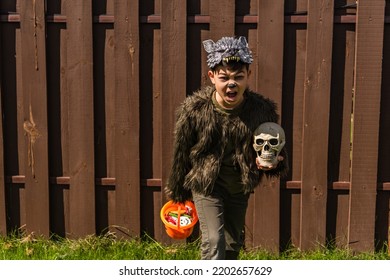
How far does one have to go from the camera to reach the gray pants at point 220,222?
3.31 meters

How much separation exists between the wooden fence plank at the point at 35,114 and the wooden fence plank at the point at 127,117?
0.58 m

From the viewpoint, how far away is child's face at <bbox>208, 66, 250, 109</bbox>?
3209 mm

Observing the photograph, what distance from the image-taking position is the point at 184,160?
3457mm

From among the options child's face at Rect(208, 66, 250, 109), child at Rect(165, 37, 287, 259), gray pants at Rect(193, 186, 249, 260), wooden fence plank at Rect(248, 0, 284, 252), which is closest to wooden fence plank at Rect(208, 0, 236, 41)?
wooden fence plank at Rect(248, 0, 284, 252)

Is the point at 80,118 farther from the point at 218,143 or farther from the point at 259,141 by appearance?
the point at 259,141

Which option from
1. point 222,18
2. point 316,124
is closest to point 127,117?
point 222,18

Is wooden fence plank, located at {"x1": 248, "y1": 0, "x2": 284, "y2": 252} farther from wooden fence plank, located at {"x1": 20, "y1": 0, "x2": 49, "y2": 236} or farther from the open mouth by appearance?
wooden fence plank, located at {"x1": 20, "y1": 0, "x2": 49, "y2": 236}

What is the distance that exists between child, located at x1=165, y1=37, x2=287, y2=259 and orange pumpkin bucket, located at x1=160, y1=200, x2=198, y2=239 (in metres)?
0.36

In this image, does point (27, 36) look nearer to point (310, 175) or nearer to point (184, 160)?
point (184, 160)

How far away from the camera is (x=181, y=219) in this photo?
3.81 m

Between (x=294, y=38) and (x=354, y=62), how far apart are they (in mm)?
485

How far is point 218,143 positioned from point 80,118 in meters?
1.36

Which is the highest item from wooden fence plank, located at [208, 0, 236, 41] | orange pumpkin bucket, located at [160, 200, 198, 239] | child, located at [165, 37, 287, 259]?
wooden fence plank, located at [208, 0, 236, 41]
